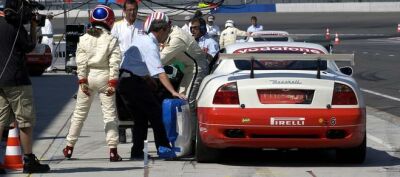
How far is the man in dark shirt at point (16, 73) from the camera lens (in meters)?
9.22

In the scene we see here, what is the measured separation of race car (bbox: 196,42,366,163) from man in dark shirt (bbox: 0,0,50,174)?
172 centimetres

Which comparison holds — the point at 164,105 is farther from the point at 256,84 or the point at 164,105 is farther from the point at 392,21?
the point at 392,21

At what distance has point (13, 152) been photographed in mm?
9727

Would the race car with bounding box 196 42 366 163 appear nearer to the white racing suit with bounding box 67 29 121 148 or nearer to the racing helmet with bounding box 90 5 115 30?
the white racing suit with bounding box 67 29 121 148

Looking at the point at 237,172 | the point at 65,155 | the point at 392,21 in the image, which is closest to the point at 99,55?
the point at 65,155

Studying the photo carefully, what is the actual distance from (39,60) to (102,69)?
14.3 meters

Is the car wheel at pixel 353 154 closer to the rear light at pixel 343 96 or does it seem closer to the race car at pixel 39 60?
the rear light at pixel 343 96

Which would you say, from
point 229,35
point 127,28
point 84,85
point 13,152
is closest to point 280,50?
point 127,28

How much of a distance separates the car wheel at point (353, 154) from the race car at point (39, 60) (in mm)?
14736

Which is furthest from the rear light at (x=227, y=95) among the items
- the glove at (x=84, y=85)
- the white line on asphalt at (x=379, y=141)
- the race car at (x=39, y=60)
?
the race car at (x=39, y=60)

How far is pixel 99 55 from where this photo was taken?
33.8ft

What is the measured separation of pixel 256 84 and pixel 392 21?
5858 centimetres

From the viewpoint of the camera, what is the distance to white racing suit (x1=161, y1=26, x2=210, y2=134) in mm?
11055

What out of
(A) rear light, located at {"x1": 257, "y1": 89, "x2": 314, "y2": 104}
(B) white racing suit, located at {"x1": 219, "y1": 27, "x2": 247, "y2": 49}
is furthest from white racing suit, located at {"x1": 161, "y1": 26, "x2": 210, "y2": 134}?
(B) white racing suit, located at {"x1": 219, "y1": 27, "x2": 247, "y2": 49}
